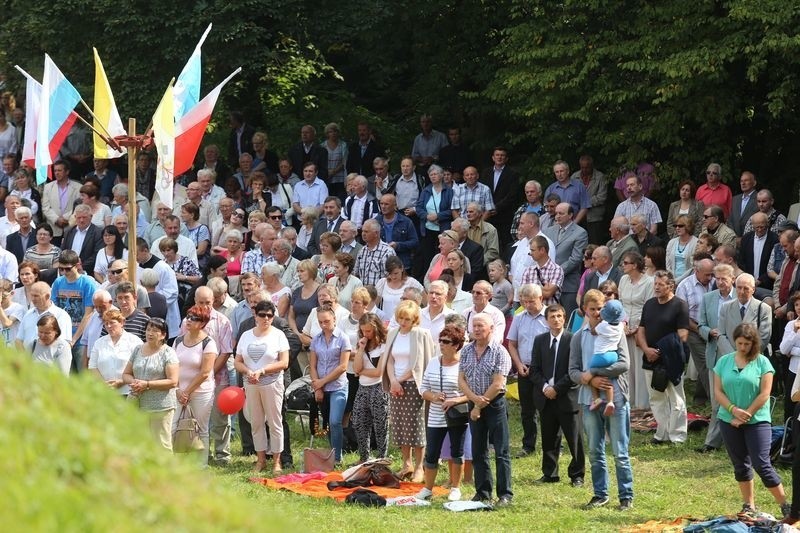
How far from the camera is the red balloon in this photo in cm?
1310

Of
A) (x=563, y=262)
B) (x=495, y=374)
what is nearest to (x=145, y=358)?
(x=495, y=374)

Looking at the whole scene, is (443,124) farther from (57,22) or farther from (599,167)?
(57,22)

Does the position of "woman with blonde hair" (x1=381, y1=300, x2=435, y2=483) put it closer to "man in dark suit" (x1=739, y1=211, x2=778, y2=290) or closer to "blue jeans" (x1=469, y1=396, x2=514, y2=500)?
"blue jeans" (x1=469, y1=396, x2=514, y2=500)

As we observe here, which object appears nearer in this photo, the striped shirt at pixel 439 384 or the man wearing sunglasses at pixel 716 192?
the striped shirt at pixel 439 384

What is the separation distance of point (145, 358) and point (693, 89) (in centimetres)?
826

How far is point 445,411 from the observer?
39.3 feet

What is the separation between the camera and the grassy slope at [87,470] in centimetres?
396

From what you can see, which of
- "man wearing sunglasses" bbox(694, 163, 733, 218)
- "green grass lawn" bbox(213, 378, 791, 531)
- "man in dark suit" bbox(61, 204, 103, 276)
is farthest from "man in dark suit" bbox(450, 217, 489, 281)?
"man in dark suit" bbox(61, 204, 103, 276)

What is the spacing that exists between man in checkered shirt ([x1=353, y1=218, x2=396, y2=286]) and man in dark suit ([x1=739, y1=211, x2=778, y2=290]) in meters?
3.99

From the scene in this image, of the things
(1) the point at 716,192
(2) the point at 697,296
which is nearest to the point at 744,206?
(1) the point at 716,192

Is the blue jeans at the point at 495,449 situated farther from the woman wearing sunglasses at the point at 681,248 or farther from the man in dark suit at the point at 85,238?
the man in dark suit at the point at 85,238

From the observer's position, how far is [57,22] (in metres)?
20.8

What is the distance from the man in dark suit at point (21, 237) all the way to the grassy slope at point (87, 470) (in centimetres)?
1390

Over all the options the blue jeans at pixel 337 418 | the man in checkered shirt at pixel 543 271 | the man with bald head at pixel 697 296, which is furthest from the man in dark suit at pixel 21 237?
the man with bald head at pixel 697 296
